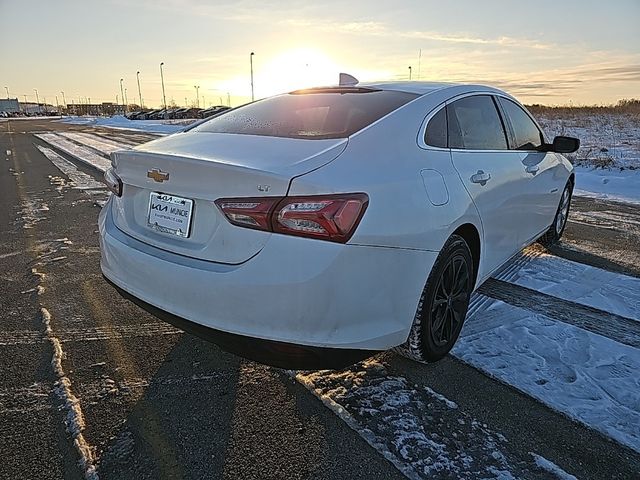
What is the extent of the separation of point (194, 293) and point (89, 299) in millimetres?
1927

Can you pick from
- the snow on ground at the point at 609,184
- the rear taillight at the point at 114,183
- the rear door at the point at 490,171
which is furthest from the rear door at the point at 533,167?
the snow on ground at the point at 609,184

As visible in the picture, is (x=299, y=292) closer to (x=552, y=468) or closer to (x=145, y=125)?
(x=552, y=468)

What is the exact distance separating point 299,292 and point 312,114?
4.15 feet

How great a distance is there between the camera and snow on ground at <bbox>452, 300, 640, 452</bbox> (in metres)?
2.34

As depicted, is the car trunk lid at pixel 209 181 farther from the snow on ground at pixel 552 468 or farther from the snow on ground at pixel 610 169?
the snow on ground at pixel 610 169

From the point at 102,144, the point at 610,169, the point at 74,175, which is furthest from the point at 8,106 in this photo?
the point at 610,169

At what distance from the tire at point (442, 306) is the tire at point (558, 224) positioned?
2.41 meters

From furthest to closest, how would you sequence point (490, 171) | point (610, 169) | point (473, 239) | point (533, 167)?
point (610, 169) → point (533, 167) → point (490, 171) → point (473, 239)

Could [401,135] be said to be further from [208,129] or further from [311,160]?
[208,129]

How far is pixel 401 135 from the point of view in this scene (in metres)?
2.49

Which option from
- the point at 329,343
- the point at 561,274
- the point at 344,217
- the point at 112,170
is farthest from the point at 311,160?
the point at 561,274

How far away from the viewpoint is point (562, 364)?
274cm

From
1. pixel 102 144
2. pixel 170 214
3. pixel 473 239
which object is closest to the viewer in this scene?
pixel 170 214

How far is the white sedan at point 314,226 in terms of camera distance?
198 cm
